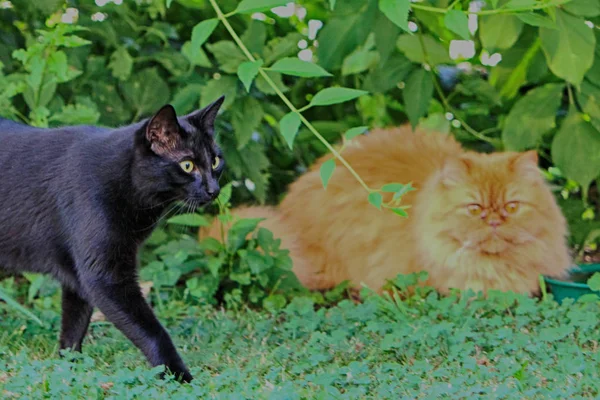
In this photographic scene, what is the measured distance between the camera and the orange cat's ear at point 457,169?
3619 mm

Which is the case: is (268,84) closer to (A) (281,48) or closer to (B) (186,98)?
(A) (281,48)

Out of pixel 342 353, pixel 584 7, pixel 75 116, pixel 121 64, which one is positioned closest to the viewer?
pixel 342 353

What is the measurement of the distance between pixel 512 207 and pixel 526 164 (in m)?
0.19

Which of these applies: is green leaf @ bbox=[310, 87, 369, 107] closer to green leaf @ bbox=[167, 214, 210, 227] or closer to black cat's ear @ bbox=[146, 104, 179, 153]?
black cat's ear @ bbox=[146, 104, 179, 153]

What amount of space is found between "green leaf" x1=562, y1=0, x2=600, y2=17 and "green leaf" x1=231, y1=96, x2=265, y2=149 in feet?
4.59

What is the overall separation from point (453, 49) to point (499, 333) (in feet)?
6.01

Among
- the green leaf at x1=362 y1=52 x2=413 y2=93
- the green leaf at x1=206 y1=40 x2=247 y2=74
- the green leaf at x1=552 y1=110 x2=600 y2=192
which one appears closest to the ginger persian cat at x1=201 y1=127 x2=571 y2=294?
the green leaf at x1=552 y1=110 x2=600 y2=192

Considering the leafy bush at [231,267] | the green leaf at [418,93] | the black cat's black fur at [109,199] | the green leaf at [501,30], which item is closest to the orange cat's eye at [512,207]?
the green leaf at [418,93]

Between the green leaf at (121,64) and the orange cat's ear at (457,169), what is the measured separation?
147 cm

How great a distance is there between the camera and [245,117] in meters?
3.92

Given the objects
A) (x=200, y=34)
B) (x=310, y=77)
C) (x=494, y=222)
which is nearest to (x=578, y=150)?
(x=494, y=222)

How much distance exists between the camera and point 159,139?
2648 millimetres

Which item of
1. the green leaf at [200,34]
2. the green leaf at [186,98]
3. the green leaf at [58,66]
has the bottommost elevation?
the green leaf at [186,98]

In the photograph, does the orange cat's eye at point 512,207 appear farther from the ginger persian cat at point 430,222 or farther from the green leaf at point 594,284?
the green leaf at point 594,284
